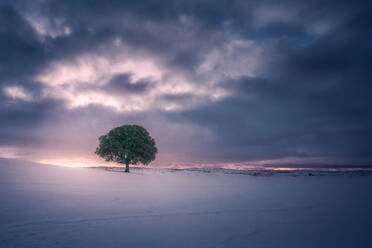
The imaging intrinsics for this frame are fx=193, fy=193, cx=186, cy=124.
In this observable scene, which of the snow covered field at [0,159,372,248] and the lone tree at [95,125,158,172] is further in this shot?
the lone tree at [95,125,158,172]

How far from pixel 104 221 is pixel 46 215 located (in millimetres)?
1446

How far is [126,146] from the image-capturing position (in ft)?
117

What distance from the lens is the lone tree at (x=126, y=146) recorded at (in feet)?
117

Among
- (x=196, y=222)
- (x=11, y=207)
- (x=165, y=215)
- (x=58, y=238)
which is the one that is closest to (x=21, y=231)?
(x=58, y=238)

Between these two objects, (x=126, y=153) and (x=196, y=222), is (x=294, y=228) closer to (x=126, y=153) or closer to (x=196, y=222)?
(x=196, y=222)

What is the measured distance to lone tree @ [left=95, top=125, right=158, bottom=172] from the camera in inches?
1399

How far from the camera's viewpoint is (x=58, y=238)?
3.33 meters

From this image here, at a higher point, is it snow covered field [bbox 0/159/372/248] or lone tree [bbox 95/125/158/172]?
lone tree [bbox 95/125/158/172]

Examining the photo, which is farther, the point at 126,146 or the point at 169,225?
the point at 126,146

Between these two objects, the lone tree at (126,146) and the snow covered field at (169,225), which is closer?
the snow covered field at (169,225)

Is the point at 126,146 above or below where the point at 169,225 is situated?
above

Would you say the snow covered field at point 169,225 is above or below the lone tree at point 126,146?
below

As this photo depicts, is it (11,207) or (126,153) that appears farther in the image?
(126,153)

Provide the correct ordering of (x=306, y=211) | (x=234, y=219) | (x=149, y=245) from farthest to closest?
(x=306, y=211)
(x=234, y=219)
(x=149, y=245)
